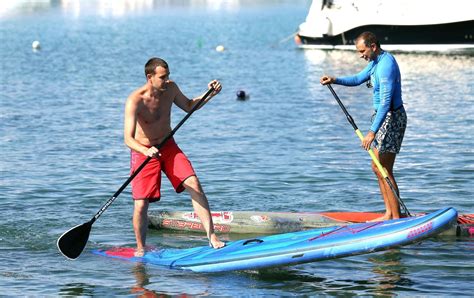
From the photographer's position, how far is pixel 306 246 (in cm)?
1120

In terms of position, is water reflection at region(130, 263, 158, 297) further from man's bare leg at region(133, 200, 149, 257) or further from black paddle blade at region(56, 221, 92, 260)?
black paddle blade at region(56, 221, 92, 260)

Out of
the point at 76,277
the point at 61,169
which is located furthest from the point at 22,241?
the point at 61,169

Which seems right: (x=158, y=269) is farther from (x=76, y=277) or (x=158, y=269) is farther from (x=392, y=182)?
(x=392, y=182)

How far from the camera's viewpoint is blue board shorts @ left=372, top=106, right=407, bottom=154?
12.5m

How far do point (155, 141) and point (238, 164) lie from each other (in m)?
7.38

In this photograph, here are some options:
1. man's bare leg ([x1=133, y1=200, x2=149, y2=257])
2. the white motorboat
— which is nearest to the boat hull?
the white motorboat

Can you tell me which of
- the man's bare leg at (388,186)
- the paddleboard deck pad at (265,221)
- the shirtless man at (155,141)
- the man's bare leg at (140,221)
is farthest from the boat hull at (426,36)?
the shirtless man at (155,141)

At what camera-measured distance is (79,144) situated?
21.6 meters

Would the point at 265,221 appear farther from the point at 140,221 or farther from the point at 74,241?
the point at 74,241

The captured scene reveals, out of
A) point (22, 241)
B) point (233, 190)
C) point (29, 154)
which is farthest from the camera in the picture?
point (29, 154)

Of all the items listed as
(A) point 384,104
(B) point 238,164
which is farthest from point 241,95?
(A) point 384,104

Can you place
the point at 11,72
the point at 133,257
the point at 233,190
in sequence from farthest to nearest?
the point at 11,72, the point at 233,190, the point at 133,257

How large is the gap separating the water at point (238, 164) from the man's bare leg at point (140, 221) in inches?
8.1

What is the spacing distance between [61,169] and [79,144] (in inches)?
120
